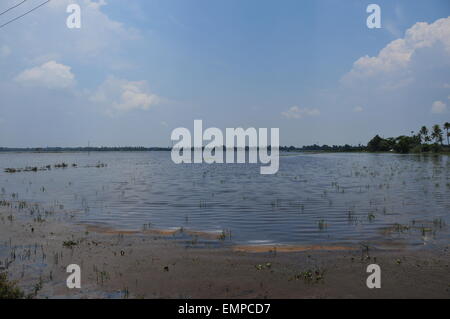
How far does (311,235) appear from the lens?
49.4 feet

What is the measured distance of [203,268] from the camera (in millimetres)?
10828

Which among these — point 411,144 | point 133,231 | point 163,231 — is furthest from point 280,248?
point 411,144

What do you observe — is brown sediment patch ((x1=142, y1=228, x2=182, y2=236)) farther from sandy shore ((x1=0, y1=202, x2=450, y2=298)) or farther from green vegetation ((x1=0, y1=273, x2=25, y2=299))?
green vegetation ((x1=0, y1=273, x2=25, y2=299))

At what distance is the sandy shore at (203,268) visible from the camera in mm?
9000

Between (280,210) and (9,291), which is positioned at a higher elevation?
(280,210)

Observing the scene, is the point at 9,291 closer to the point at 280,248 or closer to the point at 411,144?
the point at 280,248

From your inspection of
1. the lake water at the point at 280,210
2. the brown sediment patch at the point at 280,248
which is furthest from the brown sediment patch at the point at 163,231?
the brown sediment patch at the point at 280,248

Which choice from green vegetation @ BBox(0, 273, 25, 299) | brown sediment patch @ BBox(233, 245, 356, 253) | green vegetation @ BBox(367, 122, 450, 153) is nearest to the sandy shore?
brown sediment patch @ BBox(233, 245, 356, 253)

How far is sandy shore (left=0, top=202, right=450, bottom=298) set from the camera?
29.5 ft

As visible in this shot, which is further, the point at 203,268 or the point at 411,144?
the point at 411,144
